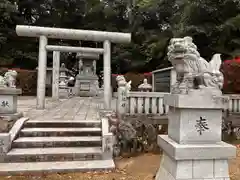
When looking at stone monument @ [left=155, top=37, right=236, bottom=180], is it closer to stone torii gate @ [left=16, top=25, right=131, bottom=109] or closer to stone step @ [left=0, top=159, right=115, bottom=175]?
stone step @ [left=0, top=159, right=115, bottom=175]

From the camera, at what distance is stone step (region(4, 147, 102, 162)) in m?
4.72

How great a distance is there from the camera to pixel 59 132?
5504 millimetres

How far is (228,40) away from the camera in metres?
15.1

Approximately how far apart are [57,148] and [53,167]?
66 centimetres

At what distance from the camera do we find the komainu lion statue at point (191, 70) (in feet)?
11.2

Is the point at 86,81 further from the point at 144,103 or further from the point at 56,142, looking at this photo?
the point at 56,142

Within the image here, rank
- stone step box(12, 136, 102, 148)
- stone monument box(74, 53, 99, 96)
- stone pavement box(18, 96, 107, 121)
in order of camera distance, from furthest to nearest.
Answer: stone monument box(74, 53, 99, 96) → stone pavement box(18, 96, 107, 121) → stone step box(12, 136, 102, 148)

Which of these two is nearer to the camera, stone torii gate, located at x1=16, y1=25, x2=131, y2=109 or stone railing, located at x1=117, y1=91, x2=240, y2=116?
stone railing, located at x1=117, y1=91, x2=240, y2=116

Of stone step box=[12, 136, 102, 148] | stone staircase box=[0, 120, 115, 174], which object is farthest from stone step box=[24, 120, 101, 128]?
stone step box=[12, 136, 102, 148]

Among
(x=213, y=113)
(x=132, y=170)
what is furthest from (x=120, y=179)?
(x=213, y=113)

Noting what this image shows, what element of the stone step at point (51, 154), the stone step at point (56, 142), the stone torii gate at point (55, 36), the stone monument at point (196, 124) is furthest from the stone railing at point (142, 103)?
the stone monument at point (196, 124)

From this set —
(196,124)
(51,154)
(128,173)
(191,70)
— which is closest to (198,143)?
(196,124)

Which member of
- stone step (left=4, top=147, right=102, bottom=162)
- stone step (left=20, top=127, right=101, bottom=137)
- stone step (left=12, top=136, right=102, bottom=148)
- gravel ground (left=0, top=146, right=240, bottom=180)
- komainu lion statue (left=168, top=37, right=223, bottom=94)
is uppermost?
komainu lion statue (left=168, top=37, right=223, bottom=94)

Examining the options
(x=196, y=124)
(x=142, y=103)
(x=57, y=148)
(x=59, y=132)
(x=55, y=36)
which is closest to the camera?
(x=196, y=124)
